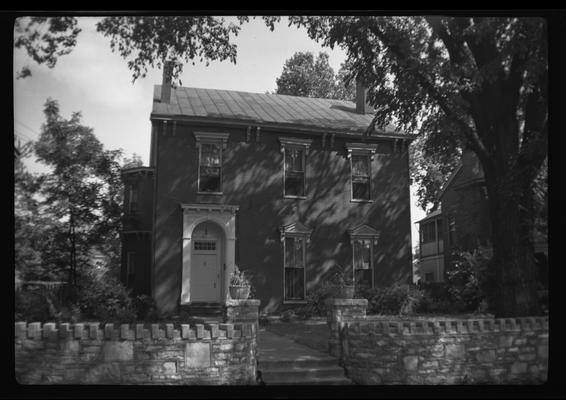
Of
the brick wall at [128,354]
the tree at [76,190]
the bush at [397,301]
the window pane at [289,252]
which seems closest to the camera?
the brick wall at [128,354]

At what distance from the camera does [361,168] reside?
537 inches

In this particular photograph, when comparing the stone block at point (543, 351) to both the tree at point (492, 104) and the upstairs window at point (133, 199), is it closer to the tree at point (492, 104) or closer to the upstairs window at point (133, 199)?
the tree at point (492, 104)

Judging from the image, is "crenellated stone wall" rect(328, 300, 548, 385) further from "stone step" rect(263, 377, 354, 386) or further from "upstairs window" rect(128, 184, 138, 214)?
"upstairs window" rect(128, 184, 138, 214)

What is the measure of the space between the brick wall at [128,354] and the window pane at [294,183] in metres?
7.69

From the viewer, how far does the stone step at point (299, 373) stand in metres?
6.78

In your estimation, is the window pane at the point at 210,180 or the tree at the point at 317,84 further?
the tree at the point at 317,84

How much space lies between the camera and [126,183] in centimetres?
1492

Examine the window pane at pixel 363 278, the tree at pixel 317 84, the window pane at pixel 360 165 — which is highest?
the tree at pixel 317 84

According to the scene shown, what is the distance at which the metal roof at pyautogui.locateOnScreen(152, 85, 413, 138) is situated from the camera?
1350 centimetres

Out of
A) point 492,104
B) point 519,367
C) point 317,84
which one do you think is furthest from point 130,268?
point 519,367

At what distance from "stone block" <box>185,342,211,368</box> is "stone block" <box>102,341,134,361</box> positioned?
66cm

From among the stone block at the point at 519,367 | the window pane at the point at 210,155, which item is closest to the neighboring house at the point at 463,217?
the stone block at the point at 519,367

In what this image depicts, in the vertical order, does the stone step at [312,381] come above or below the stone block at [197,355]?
below

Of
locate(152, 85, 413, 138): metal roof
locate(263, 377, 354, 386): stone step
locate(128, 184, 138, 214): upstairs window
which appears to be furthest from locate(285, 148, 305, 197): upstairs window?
locate(263, 377, 354, 386): stone step
